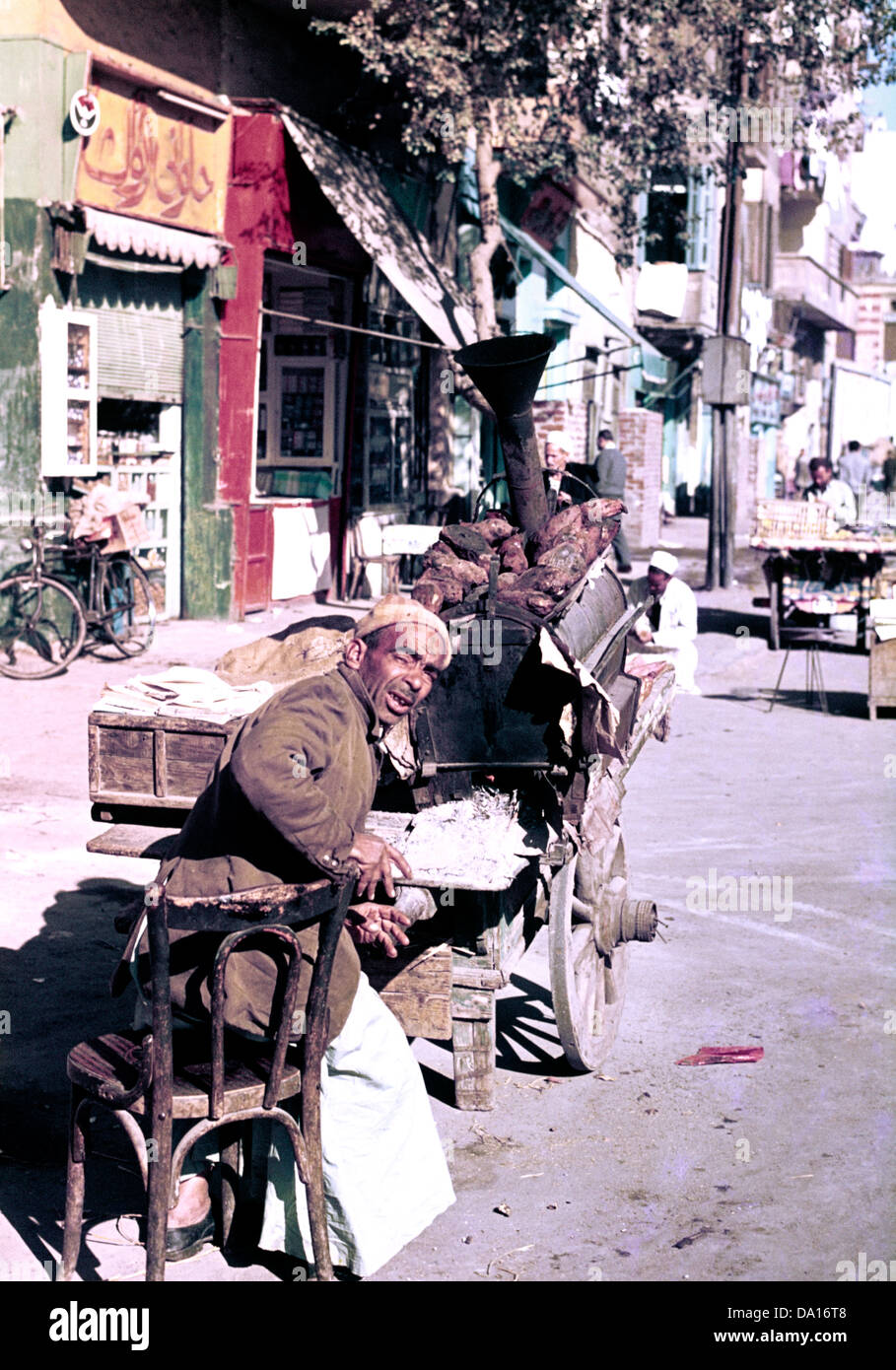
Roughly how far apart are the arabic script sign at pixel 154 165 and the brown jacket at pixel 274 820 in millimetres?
9479

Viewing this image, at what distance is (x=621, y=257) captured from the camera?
20016 mm

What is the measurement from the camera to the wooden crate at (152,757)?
4.81 m

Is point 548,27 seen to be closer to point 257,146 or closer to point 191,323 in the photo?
point 257,146

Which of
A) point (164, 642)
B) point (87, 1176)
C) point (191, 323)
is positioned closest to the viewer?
point (87, 1176)

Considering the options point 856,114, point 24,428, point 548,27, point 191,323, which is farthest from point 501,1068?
point 856,114

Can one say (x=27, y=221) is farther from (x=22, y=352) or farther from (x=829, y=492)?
(x=829, y=492)

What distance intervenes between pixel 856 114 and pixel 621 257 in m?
3.40

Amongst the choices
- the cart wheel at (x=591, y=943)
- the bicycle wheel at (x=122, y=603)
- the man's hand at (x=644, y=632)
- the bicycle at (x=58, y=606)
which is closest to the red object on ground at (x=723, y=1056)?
the cart wheel at (x=591, y=943)

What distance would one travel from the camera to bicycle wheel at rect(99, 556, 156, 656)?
1236cm

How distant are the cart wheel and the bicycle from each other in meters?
6.86

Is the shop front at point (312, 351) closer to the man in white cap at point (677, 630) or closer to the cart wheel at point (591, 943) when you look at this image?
the man in white cap at point (677, 630)

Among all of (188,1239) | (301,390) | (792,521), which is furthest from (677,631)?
(301,390)

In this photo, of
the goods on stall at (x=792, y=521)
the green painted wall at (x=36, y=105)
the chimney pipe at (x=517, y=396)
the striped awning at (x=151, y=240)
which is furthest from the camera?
the goods on stall at (x=792, y=521)

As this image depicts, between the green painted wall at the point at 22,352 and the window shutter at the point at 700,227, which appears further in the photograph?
the window shutter at the point at 700,227
